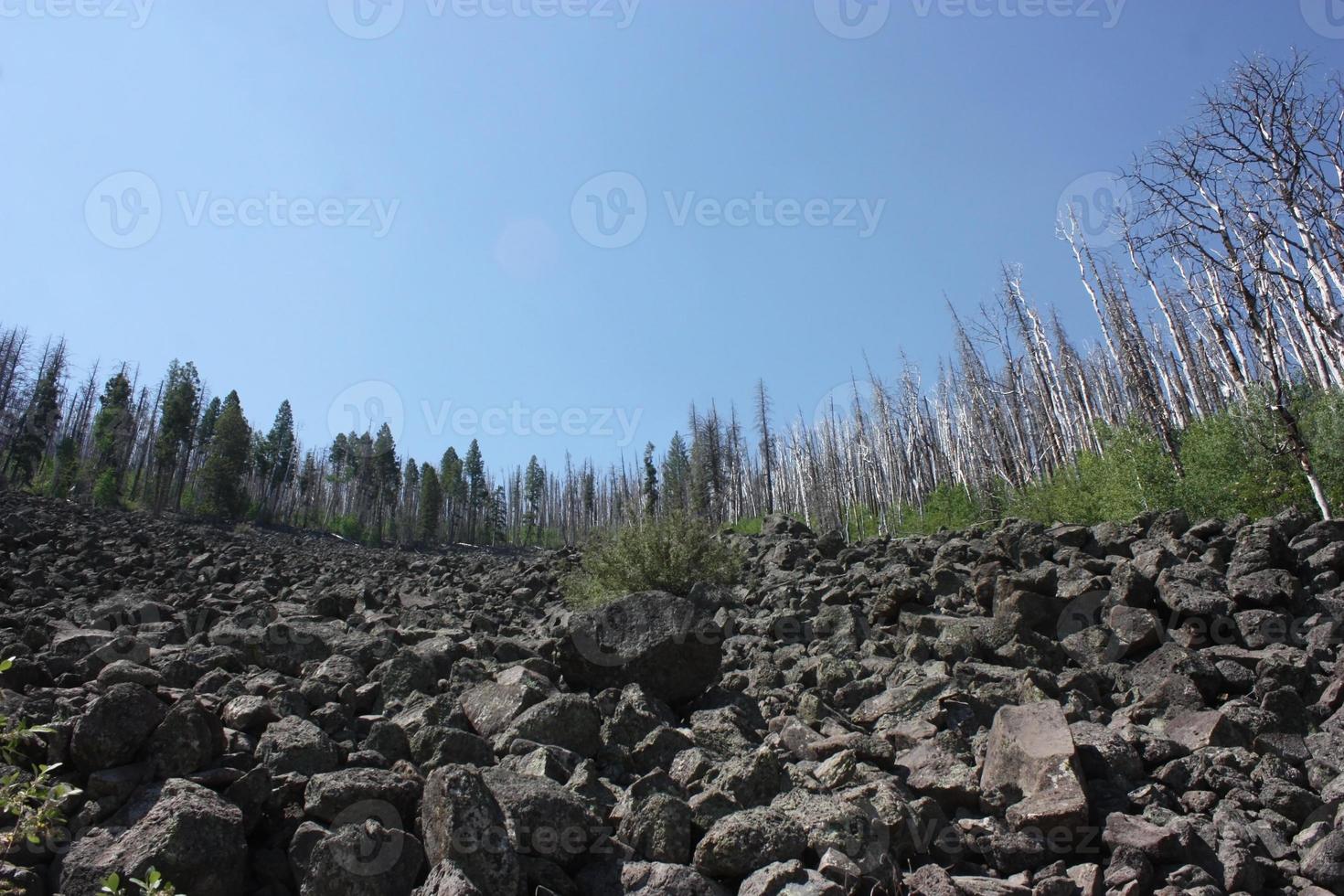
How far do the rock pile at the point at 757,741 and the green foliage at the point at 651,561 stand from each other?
207 centimetres

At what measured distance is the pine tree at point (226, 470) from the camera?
4728 cm

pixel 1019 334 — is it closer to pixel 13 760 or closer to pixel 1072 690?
pixel 1072 690

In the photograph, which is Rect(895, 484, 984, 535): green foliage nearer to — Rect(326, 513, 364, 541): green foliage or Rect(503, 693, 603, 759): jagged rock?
Rect(503, 693, 603, 759): jagged rock

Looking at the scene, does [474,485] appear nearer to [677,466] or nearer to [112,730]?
[677,466]

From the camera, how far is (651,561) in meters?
13.3

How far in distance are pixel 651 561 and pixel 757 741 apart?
21.7 ft

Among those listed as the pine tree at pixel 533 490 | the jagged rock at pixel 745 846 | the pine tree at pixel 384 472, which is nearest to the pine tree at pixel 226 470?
the pine tree at pixel 384 472

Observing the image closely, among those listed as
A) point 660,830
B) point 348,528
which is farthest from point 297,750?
point 348,528

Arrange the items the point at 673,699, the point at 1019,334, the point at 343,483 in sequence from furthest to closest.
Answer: the point at 343,483 → the point at 1019,334 → the point at 673,699

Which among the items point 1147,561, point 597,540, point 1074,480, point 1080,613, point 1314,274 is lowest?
point 1080,613

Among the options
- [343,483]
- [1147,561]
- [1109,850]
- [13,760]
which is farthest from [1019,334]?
[343,483]

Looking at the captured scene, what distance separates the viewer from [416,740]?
5758 millimetres

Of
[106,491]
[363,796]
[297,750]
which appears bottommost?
[363,796]

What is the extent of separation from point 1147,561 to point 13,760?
37.5 ft
